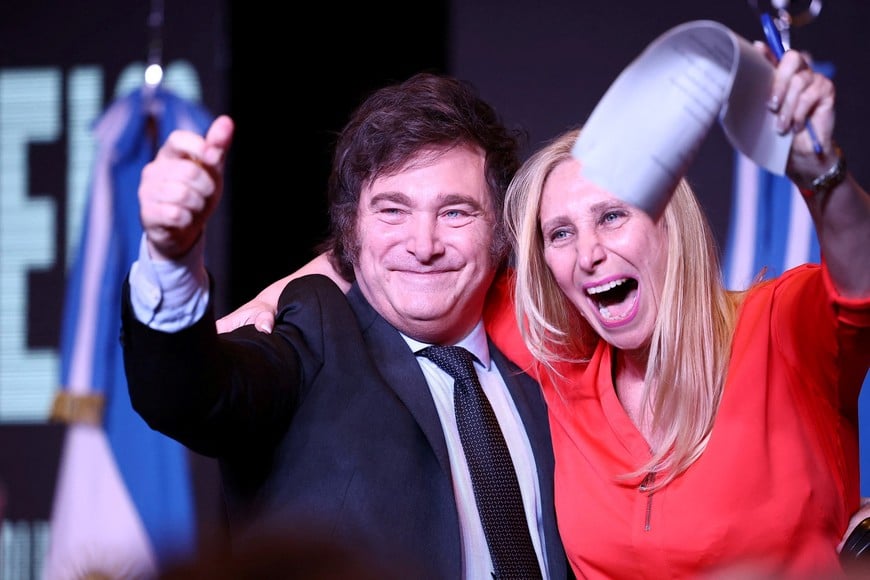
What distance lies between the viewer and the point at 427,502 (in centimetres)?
191

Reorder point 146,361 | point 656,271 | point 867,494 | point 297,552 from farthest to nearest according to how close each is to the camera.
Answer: point 867,494 → point 656,271 → point 146,361 → point 297,552

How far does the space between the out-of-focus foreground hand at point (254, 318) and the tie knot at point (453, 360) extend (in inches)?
12.6

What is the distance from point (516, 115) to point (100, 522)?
1835mm

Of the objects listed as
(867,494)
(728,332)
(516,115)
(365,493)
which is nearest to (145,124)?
(516,115)

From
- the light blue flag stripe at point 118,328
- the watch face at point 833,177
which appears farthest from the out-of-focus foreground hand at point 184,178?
the light blue flag stripe at point 118,328

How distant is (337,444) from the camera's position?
1904 millimetres

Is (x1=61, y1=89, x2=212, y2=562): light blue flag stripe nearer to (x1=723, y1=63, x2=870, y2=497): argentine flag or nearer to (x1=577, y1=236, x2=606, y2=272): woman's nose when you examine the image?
(x1=723, y1=63, x2=870, y2=497): argentine flag

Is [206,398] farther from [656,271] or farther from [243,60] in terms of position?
[243,60]

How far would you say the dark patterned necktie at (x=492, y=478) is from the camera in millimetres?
1938

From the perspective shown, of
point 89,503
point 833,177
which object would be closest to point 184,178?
point 833,177

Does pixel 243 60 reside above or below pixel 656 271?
above

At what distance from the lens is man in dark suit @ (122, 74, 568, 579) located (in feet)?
4.93

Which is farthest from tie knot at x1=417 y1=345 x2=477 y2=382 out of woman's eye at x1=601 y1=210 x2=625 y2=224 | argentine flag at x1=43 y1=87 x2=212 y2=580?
argentine flag at x1=43 y1=87 x2=212 y2=580

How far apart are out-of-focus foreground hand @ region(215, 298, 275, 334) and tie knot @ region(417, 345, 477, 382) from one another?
1.05 ft
